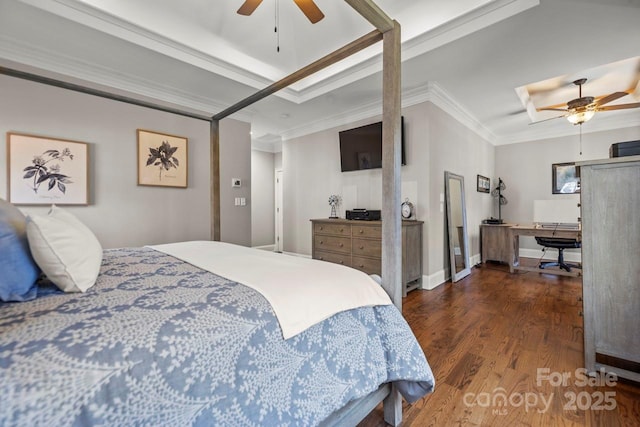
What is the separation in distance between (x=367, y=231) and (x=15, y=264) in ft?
10.1

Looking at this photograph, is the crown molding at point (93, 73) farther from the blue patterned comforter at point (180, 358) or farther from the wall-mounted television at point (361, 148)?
the blue patterned comforter at point (180, 358)

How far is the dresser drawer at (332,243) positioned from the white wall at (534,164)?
4260 millimetres

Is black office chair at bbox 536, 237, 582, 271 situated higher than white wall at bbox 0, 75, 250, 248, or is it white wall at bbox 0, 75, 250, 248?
white wall at bbox 0, 75, 250, 248

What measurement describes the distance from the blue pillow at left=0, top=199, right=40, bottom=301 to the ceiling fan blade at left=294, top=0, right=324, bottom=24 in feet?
7.04

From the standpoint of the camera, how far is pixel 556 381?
1.65 m

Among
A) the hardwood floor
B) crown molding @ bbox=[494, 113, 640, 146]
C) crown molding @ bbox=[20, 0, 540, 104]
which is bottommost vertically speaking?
the hardwood floor

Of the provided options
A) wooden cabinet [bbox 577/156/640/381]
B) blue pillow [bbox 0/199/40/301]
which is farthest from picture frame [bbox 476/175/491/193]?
blue pillow [bbox 0/199/40/301]

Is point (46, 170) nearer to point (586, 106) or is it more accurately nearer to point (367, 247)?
point (367, 247)

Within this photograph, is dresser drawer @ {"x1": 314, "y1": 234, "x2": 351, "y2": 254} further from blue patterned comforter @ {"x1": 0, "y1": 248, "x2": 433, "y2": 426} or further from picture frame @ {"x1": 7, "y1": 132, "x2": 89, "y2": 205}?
picture frame @ {"x1": 7, "y1": 132, "x2": 89, "y2": 205}

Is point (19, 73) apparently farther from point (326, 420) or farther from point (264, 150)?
point (264, 150)

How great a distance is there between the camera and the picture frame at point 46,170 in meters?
2.53

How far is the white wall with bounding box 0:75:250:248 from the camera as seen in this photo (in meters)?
2.62

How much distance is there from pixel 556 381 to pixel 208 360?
207 centimetres

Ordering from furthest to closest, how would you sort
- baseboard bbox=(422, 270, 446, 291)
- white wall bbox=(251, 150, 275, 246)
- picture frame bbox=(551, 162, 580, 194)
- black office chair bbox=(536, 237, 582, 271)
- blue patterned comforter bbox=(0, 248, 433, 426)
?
white wall bbox=(251, 150, 275, 246), picture frame bbox=(551, 162, 580, 194), black office chair bbox=(536, 237, 582, 271), baseboard bbox=(422, 270, 446, 291), blue patterned comforter bbox=(0, 248, 433, 426)
